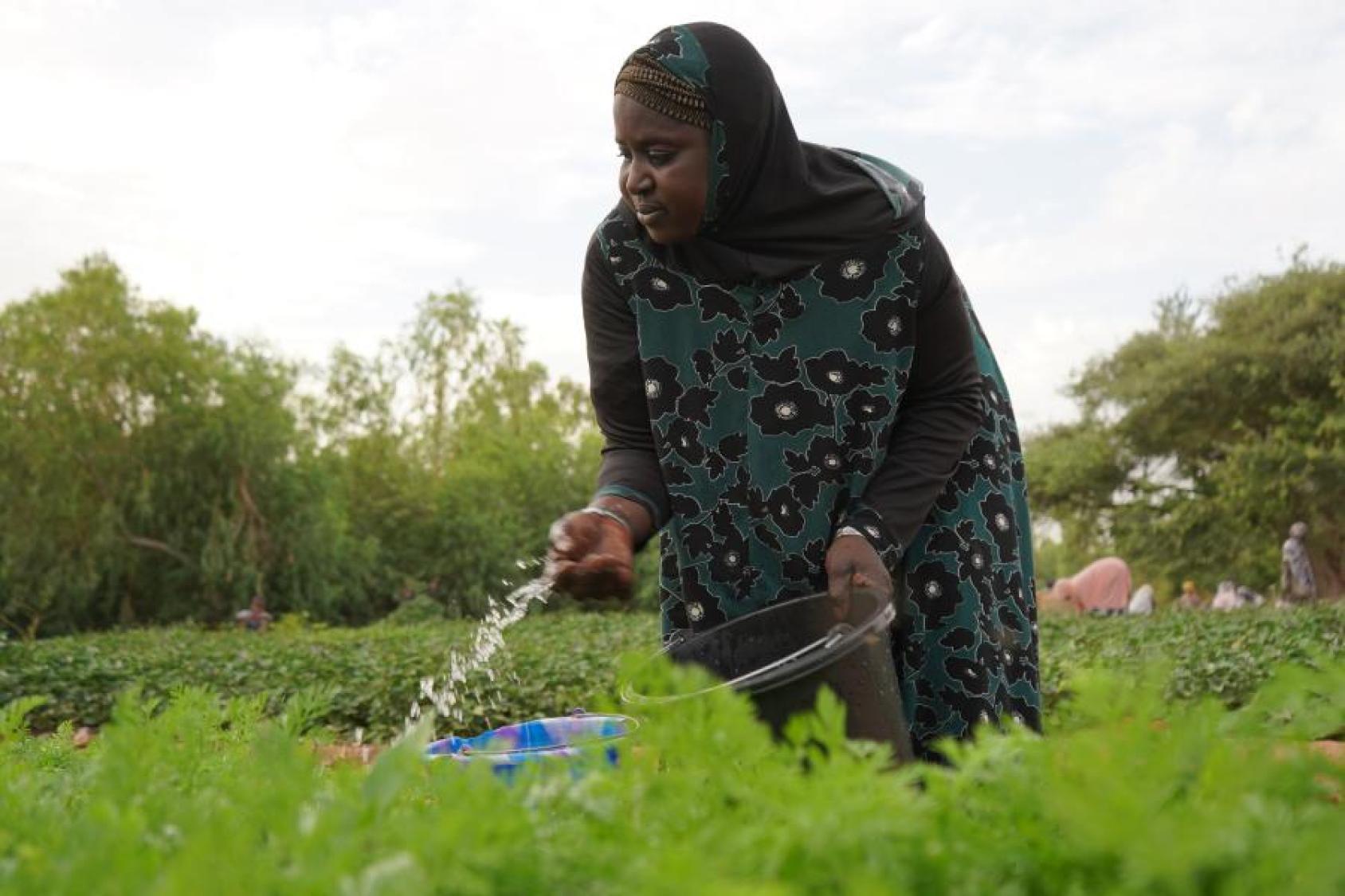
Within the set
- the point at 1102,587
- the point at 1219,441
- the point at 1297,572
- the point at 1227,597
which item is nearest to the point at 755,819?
the point at 1297,572

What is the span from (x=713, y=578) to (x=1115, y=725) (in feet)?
5.61

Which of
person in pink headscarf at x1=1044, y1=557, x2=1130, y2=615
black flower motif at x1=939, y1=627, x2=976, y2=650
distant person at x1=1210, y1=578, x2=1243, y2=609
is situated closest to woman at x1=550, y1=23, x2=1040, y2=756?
black flower motif at x1=939, y1=627, x2=976, y2=650

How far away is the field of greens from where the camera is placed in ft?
2.69

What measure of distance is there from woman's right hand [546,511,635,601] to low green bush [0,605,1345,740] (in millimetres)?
3157

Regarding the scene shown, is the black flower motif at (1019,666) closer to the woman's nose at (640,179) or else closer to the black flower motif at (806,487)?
the black flower motif at (806,487)

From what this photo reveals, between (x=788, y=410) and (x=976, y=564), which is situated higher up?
(x=788, y=410)

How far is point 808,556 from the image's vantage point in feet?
8.61

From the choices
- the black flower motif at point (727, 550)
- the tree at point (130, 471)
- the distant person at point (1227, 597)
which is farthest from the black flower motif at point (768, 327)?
the distant person at point (1227, 597)

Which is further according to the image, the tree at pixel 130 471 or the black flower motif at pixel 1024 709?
the tree at pixel 130 471

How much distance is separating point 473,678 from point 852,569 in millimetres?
5288

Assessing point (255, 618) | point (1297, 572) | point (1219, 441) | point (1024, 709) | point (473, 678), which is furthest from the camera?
point (1219, 441)

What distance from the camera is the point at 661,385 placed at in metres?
2.74

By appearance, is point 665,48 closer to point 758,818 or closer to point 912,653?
point 912,653

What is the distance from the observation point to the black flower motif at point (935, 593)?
263 cm
